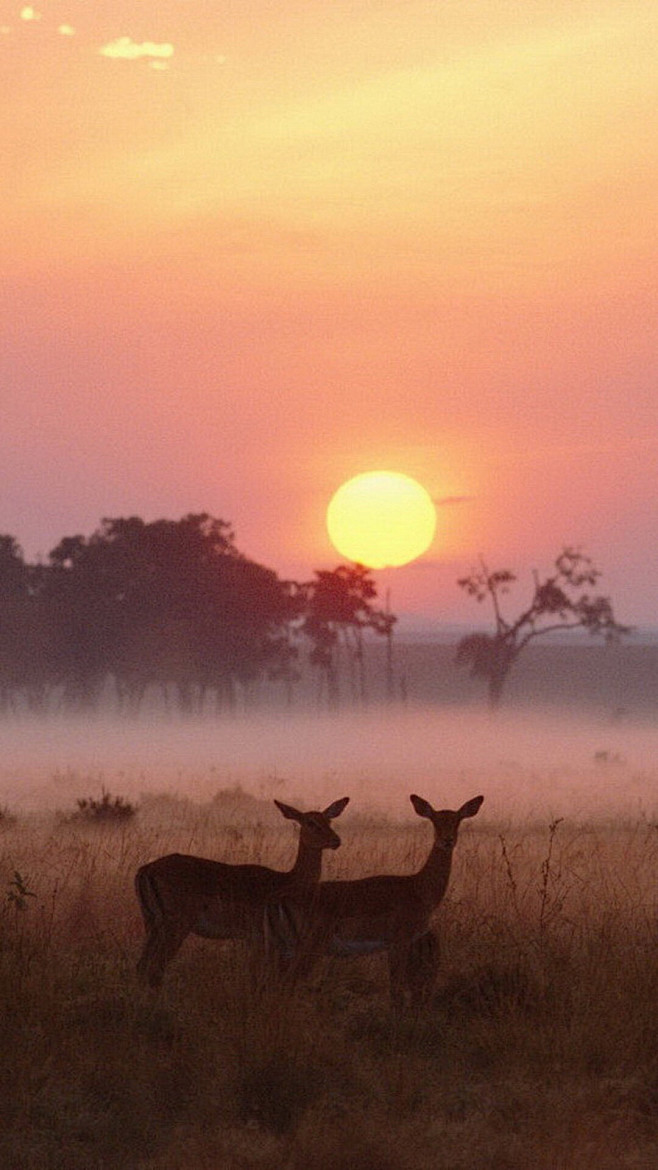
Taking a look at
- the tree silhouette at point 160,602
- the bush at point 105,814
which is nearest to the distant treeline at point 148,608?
the tree silhouette at point 160,602

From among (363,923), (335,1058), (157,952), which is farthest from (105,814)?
(335,1058)

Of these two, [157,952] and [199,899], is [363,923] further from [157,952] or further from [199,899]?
[157,952]

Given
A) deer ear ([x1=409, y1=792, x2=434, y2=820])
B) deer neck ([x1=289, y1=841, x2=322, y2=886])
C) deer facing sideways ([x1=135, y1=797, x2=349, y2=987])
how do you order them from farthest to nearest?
1. deer ear ([x1=409, y1=792, x2=434, y2=820])
2. deer neck ([x1=289, y1=841, x2=322, y2=886])
3. deer facing sideways ([x1=135, y1=797, x2=349, y2=987])

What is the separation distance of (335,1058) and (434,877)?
57.5 inches

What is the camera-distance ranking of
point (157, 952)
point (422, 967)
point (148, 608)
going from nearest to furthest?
point (157, 952) → point (422, 967) → point (148, 608)

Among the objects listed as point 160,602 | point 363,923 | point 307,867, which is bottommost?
point 363,923

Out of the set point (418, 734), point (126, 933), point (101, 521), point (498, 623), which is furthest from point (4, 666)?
point (126, 933)

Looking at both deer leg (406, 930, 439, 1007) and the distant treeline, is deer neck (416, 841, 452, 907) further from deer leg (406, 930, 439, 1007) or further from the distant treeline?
the distant treeline

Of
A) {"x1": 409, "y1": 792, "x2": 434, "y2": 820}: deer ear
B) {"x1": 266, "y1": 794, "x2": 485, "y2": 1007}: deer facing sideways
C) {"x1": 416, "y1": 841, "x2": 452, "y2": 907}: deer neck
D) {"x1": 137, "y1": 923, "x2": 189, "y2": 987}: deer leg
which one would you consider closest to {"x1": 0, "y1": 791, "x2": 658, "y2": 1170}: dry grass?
{"x1": 137, "y1": 923, "x2": 189, "y2": 987}: deer leg

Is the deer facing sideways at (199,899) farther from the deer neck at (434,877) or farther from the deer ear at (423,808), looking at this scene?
the deer ear at (423,808)

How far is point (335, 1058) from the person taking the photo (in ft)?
30.2

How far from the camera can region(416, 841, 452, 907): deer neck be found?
10164 millimetres

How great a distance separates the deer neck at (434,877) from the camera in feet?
33.3

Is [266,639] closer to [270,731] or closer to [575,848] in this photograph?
[270,731]
